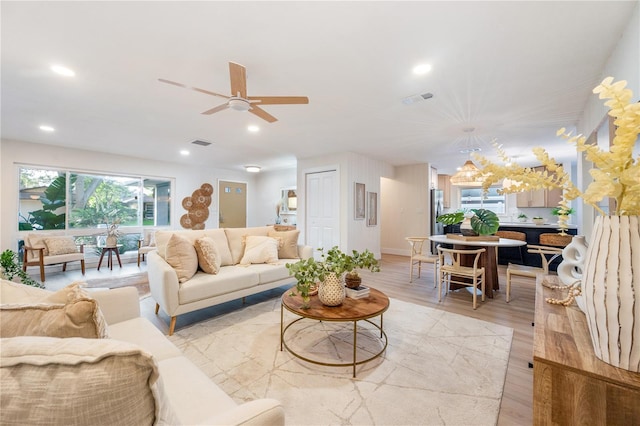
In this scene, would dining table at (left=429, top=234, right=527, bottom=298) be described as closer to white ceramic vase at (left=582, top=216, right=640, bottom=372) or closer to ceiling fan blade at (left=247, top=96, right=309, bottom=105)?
ceiling fan blade at (left=247, top=96, right=309, bottom=105)

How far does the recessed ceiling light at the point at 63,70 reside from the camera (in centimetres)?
238

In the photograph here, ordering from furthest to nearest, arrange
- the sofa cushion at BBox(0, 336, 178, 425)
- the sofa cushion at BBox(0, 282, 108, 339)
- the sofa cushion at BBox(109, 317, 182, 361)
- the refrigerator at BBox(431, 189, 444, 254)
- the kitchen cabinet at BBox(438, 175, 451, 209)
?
the kitchen cabinet at BBox(438, 175, 451, 209), the refrigerator at BBox(431, 189, 444, 254), the sofa cushion at BBox(109, 317, 182, 361), the sofa cushion at BBox(0, 282, 108, 339), the sofa cushion at BBox(0, 336, 178, 425)

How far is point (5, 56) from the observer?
7.23 feet

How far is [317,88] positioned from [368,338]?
8.42ft

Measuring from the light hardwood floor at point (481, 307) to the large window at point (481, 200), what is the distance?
3.90m

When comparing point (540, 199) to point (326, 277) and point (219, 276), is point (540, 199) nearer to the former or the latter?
point (326, 277)

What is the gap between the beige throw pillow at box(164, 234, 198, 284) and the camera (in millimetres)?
2654

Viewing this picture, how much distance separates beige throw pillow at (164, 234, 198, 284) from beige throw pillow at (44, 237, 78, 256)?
351 centimetres

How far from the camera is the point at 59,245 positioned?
4660mm

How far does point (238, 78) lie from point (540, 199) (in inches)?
322

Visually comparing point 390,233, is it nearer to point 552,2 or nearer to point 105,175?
point 552,2

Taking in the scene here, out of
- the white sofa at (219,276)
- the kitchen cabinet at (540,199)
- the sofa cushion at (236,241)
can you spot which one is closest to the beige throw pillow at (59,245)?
the white sofa at (219,276)

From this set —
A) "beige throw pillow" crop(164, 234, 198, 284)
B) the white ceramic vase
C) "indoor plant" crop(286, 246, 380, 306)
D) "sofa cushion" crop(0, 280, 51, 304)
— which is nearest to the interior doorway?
"beige throw pillow" crop(164, 234, 198, 284)

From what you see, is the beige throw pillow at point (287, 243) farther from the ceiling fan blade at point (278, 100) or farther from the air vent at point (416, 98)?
the air vent at point (416, 98)
